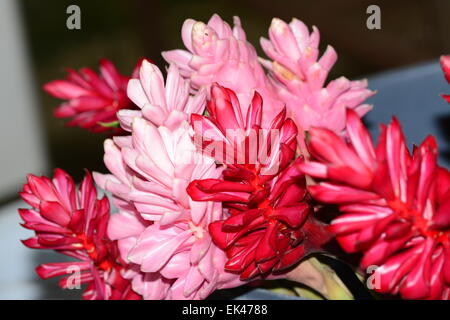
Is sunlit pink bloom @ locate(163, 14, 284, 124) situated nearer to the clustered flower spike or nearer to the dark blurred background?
the clustered flower spike

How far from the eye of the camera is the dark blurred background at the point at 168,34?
0.68m

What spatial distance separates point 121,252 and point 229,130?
0.09 meters

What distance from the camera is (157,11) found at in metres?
1.19

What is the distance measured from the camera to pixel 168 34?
64.9 inches

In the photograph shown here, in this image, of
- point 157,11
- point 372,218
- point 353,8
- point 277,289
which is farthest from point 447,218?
point 157,11

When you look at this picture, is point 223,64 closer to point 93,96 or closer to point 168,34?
point 93,96

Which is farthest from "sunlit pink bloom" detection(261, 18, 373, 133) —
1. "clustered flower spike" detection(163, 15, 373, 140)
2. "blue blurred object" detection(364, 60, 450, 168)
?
"blue blurred object" detection(364, 60, 450, 168)

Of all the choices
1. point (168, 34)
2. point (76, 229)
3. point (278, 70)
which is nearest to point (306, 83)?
point (278, 70)

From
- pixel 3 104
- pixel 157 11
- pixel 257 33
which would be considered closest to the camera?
pixel 3 104

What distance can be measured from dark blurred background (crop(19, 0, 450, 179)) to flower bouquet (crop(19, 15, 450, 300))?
5.6 inches

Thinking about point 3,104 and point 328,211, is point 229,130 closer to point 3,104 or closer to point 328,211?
point 328,211

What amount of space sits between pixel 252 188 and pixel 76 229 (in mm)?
92

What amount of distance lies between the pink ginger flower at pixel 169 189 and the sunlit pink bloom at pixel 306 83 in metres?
0.05

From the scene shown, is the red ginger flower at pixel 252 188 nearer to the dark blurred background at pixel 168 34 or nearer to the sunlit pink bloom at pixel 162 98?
the sunlit pink bloom at pixel 162 98
